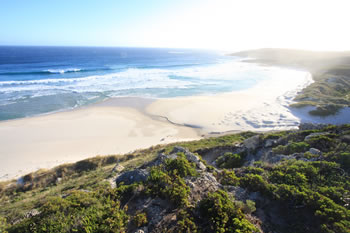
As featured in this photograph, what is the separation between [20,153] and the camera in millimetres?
14008

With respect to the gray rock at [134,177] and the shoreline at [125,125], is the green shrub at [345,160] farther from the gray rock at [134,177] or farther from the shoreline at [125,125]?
the shoreline at [125,125]

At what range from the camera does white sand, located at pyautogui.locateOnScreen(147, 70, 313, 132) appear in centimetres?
1902

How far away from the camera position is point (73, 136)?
16469mm

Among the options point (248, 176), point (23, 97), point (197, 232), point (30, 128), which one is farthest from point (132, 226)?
point (23, 97)

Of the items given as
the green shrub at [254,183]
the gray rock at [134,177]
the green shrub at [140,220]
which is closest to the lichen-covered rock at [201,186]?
the green shrub at [254,183]

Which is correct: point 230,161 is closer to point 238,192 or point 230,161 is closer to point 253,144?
point 253,144

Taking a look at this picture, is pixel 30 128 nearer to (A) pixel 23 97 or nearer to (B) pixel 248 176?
(A) pixel 23 97

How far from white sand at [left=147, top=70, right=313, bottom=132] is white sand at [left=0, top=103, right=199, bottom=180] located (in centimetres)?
289

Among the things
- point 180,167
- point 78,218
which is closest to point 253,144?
point 180,167

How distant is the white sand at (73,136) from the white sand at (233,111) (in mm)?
2894

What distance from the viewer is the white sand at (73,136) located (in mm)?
13297

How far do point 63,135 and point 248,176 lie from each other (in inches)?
672

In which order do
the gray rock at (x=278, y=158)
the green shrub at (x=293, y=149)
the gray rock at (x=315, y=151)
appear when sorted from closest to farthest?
1. the gray rock at (x=315, y=151)
2. the gray rock at (x=278, y=158)
3. the green shrub at (x=293, y=149)

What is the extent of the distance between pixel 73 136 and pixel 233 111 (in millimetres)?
18817
